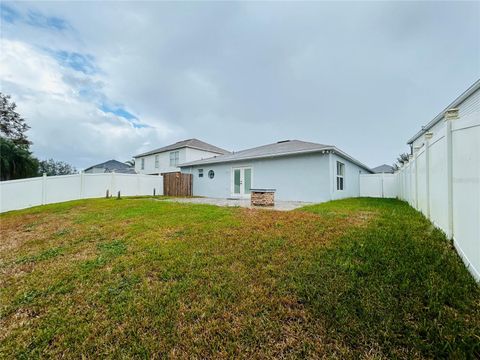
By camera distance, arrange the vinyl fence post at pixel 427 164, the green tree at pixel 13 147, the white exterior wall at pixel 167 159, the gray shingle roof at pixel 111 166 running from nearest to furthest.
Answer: the vinyl fence post at pixel 427 164
the green tree at pixel 13 147
the white exterior wall at pixel 167 159
the gray shingle roof at pixel 111 166

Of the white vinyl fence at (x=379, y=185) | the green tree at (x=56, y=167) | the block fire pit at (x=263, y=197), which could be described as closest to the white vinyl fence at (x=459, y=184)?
the block fire pit at (x=263, y=197)

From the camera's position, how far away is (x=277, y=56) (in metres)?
10.7

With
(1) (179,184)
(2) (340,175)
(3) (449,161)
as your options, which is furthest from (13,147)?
(3) (449,161)

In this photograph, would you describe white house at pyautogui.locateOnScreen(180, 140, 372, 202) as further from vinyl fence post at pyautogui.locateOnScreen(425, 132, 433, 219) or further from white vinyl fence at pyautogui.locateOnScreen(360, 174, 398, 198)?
vinyl fence post at pyautogui.locateOnScreen(425, 132, 433, 219)

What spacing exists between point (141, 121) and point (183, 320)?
20088 millimetres

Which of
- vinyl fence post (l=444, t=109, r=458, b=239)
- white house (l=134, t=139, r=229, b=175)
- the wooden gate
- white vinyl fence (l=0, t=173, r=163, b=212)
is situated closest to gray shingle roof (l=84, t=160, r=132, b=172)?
white house (l=134, t=139, r=229, b=175)

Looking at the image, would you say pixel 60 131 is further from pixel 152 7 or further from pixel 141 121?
pixel 152 7

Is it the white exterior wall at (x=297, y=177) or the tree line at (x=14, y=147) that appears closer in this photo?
the white exterior wall at (x=297, y=177)

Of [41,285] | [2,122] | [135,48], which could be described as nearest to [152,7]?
[135,48]

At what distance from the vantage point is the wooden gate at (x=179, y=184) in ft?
53.7

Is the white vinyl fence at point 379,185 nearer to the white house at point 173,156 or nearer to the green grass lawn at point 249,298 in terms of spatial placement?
the green grass lawn at point 249,298

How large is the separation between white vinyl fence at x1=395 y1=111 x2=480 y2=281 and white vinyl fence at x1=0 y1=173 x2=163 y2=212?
1637 cm

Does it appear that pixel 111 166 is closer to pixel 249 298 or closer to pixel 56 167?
pixel 56 167

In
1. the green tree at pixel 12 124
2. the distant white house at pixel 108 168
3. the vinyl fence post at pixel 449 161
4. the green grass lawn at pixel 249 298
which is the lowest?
the green grass lawn at pixel 249 298
